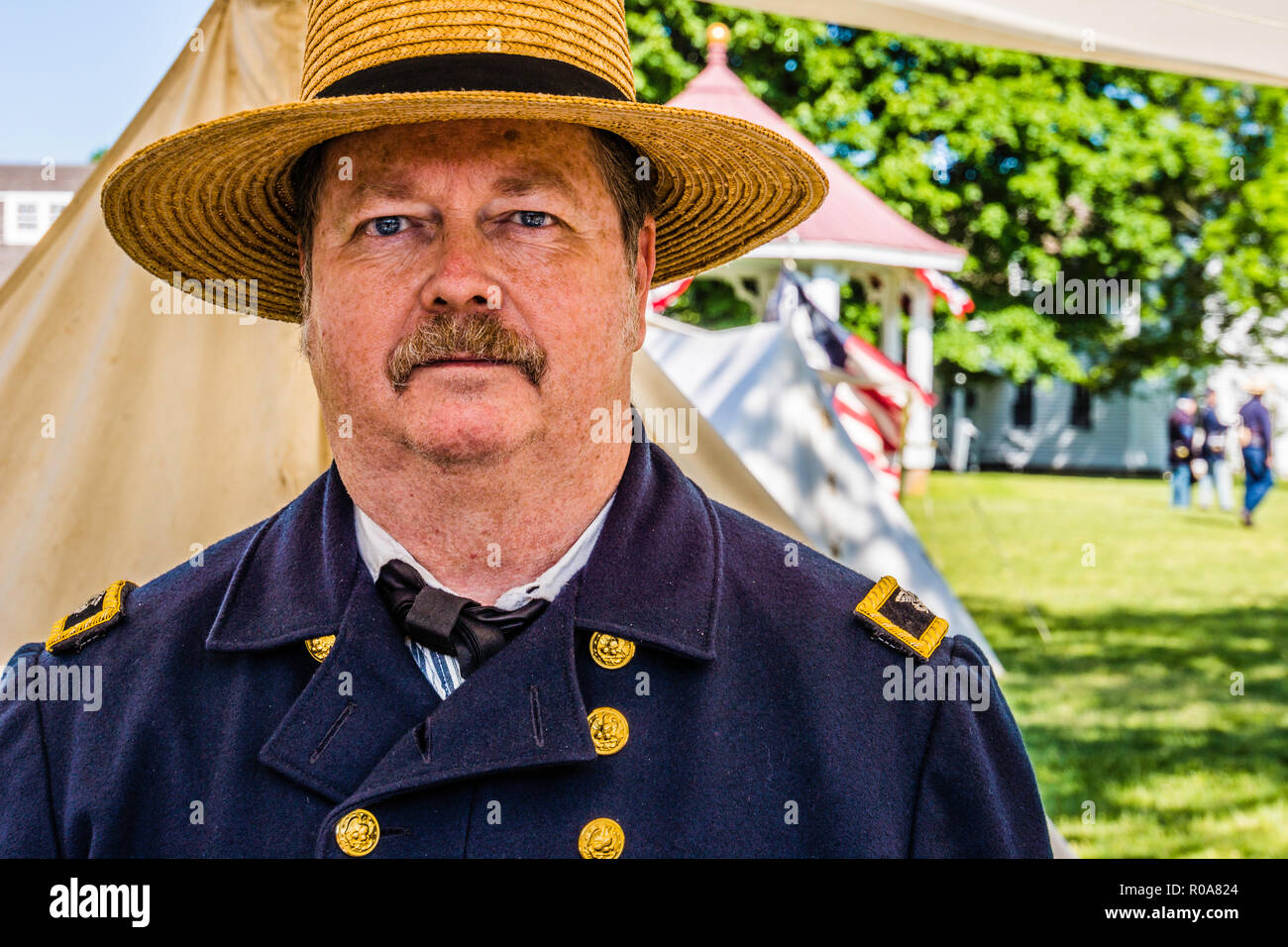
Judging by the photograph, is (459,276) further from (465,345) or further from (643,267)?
(643,267)

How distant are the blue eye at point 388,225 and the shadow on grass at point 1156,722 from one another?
14.0ft

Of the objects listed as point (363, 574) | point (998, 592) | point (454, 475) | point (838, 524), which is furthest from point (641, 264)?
point (998, 592)

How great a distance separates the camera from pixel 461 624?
1.88 metres

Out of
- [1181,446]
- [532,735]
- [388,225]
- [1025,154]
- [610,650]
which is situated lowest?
[532,735]

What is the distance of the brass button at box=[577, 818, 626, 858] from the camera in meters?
1.74

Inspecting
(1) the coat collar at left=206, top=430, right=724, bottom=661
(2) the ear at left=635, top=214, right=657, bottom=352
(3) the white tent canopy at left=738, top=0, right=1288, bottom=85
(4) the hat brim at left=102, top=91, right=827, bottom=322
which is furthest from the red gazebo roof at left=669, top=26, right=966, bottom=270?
(1) the coat collar at left=206, top=430, right=724, bottom=661

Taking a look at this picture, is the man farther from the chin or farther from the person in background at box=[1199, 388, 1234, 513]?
the person in background at box=[1199, 388, 1234, 513]

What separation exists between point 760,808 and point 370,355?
2.87 ft

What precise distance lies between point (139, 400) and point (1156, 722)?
5970mm

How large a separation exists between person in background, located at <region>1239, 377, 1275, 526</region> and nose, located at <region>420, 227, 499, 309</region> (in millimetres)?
16800

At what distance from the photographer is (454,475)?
1.86 meters

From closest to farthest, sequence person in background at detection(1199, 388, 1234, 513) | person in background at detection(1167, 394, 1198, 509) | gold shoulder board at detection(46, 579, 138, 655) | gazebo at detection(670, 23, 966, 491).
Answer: gold shoulder board at detection(46, 579, 138, 655), gazebo at detection(670, 23, 966, 491), person in background at detection(1199, 388, 1234, 513), person in background at detection(1167, 394, 1198, 509)

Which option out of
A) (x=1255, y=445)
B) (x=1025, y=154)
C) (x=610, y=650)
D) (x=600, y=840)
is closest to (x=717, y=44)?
(x=610, y=650)
